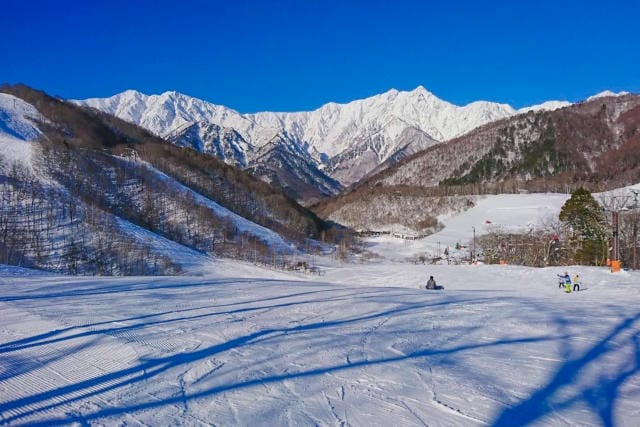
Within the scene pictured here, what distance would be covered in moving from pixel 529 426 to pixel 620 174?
7938 inches

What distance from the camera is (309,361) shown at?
7801 mm

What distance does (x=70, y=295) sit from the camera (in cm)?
1393

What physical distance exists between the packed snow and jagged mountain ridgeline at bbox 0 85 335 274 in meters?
42.3

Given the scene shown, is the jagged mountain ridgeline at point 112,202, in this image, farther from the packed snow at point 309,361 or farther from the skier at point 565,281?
the packed snow at point 309,361

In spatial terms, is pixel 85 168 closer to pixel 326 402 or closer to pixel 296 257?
pixel 296 257

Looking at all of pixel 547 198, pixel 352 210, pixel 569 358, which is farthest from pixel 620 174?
pixel 569 358

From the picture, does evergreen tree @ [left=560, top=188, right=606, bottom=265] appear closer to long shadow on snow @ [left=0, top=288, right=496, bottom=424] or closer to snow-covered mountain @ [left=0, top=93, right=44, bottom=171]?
long shadow on snow @ [left=0, top=288, right=496, bottom=424]

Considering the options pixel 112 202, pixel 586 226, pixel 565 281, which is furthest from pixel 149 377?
pixel 112 202

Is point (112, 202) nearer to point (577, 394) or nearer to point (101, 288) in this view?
point (101, 288)

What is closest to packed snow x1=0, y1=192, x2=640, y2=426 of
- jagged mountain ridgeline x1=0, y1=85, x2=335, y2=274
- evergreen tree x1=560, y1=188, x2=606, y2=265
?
evergreen tree x1=560, y1=188, x2=606, y2=265

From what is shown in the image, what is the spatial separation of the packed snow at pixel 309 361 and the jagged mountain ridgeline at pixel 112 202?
42.3m

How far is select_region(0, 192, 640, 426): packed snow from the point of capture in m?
5.87

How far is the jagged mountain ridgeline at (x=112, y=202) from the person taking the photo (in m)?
54.7

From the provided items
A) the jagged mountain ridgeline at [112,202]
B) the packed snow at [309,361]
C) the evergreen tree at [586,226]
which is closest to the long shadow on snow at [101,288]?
the packed snow at [309,361]
